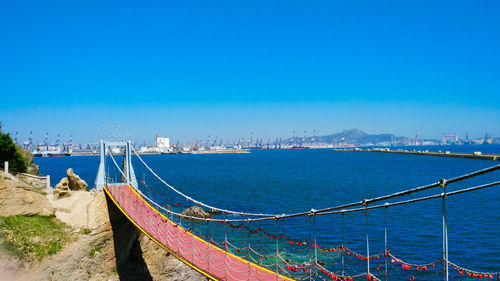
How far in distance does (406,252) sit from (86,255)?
1238 cm

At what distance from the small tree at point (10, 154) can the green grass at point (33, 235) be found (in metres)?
11.9

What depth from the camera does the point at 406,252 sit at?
15.5m

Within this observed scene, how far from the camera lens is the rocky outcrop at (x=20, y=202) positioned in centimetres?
1338

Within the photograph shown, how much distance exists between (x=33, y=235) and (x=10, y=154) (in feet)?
45.4

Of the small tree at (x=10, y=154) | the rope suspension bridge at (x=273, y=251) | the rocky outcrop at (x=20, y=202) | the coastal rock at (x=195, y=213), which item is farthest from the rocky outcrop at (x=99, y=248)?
the small tree at (x=10, y=154)

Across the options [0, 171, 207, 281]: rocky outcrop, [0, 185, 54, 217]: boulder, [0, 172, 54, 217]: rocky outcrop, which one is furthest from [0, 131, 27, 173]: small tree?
[0, 185, 54, 217]: boulder

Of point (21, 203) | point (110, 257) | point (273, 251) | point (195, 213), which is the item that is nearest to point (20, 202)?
point (21, 203)

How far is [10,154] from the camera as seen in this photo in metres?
23.8

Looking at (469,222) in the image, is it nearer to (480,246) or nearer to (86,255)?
(480,246)

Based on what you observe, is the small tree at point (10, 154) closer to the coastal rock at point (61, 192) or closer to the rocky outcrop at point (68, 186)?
the rocky outcrop at point (68, 186)

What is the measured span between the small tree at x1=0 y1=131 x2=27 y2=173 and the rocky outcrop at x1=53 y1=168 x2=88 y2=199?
8561 mm

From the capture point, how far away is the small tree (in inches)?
923

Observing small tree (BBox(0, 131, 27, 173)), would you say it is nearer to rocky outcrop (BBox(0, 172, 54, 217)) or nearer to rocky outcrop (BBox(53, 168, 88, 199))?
rocky outcrop (BBox(53, 168, 88, 199))

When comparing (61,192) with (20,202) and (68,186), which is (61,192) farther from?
(20,202)
